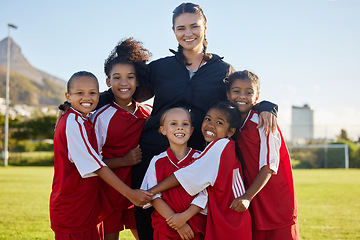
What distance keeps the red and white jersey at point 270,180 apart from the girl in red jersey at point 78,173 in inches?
30.6

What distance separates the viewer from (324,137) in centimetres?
3256

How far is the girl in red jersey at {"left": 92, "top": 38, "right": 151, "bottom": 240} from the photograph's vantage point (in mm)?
3211

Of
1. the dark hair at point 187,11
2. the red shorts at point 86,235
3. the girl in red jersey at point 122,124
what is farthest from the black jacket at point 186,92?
the red shorts at point 86,235

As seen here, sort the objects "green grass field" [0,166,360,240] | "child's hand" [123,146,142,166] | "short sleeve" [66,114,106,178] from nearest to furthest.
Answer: "short sleeve" [66,114,106,178], "child's hand" [123,146,142,166], "green grass field" [0,166,360,240]

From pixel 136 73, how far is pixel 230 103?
954mm

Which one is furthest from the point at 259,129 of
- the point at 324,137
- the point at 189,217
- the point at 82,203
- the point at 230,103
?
the point at 324,137

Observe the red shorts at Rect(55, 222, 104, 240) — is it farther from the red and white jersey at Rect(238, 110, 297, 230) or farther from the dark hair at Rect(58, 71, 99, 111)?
the red and white jersey at Rect(238, 110, 297, 230)

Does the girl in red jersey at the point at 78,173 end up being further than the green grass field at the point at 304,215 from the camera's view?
No

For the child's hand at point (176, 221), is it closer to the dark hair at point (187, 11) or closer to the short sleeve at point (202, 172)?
the short sleeve at point (202, 172)

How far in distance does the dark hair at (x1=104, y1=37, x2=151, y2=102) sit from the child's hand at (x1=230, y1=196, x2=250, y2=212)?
1335 millimetres

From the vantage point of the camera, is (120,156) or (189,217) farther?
(120,156)

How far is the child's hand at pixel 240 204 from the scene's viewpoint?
2580mm

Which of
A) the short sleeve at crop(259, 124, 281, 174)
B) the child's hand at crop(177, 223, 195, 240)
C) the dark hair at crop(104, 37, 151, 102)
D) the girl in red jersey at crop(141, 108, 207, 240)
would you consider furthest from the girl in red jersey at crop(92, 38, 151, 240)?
the short sleeve at crop(259, 124, 281, 174)

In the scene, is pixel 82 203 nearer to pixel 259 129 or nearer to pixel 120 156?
pixel 120 156
